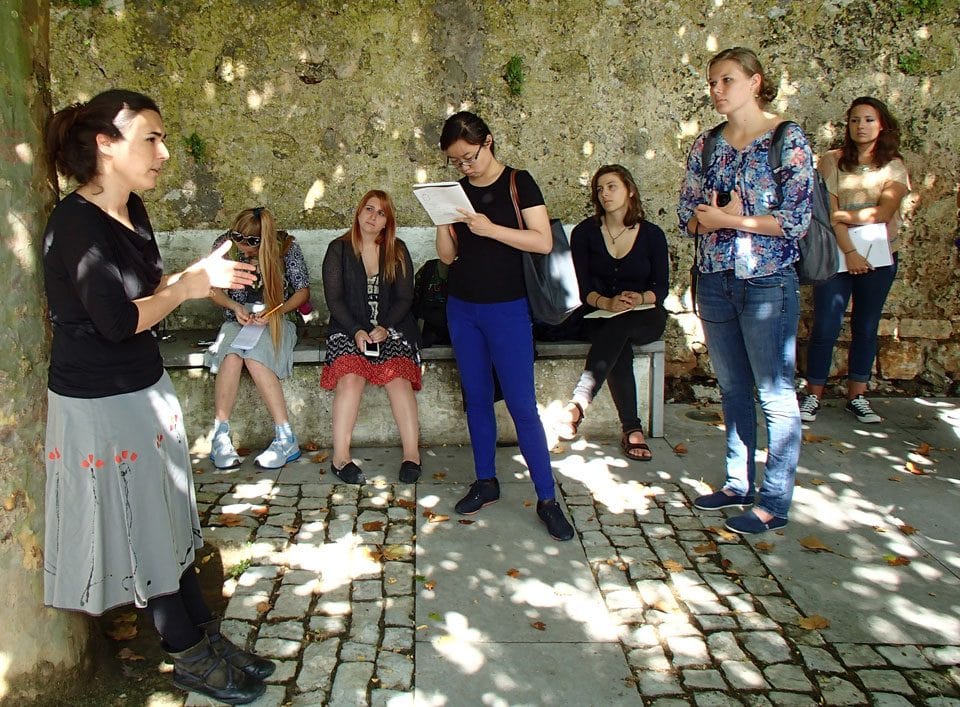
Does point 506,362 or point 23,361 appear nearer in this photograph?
point 23,361

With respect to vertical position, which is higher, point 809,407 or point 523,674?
point 809,407

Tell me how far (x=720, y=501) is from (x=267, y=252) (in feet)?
10.4

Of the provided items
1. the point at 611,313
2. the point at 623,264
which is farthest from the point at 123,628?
the point at 623,264

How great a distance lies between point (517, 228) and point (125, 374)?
2.07m

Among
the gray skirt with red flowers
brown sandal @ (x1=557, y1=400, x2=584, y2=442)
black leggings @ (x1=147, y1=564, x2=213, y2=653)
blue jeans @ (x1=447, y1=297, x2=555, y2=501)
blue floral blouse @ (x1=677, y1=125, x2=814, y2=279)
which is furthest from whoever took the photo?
brown sandal @ (x1=557, y1=400, x2=584, y2=442)

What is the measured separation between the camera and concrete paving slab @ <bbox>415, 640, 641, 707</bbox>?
9.86ft

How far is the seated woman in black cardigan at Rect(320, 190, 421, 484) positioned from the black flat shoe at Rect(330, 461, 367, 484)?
0.04 meters

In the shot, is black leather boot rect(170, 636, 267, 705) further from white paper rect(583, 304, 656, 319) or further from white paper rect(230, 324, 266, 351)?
white paper rect(583, 304, 656, 319)

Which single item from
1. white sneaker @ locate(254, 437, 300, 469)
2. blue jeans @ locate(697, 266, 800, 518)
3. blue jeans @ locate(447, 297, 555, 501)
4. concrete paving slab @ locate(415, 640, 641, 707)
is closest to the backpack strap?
blue jeans @ locate(697, 266, 800, 518)

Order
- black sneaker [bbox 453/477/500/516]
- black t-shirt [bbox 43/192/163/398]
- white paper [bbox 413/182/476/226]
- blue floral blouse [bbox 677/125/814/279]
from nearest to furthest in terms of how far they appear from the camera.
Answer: black t-shirt [bbox 43/192/163/398], blue floral blouse [bbox 677/125/814/279], white paper [bbox 413/182/476/226], black sneaker [bbox 453/477/500/516]

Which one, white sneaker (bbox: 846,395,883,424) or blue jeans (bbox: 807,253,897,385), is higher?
blue jeans (bbox: 807,253,897,385)

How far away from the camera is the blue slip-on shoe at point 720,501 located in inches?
179

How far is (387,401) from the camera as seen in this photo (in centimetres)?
554

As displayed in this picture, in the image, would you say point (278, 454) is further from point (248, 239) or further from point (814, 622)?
point (814, 622)
